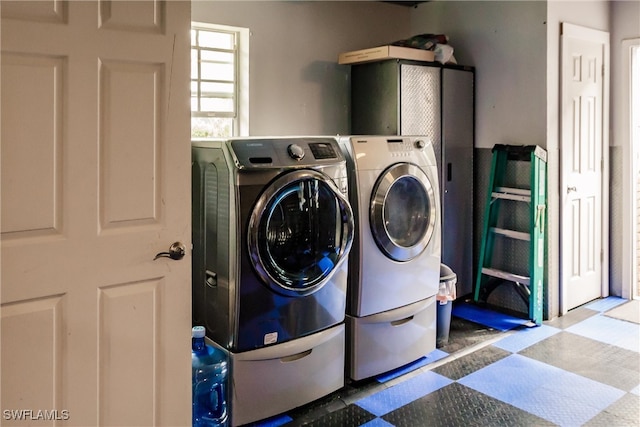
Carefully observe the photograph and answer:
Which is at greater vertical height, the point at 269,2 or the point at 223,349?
the point at 269,2

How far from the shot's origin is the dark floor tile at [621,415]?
2666 mm

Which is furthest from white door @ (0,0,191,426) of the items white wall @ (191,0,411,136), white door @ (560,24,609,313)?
white door @ (560,24,609,313)

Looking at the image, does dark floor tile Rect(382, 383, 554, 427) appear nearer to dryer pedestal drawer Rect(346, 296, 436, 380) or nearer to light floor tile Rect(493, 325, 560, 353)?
dryer pedestal drawer Rect(346, 296, 436, 380)

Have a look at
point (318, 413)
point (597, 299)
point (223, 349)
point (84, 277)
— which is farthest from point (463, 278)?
point (84, 277)

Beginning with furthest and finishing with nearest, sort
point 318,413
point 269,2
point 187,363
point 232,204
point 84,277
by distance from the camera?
1. point 269,2
2. point 318,413
3. point 232,204
4. point 187,363
5. point 84,277

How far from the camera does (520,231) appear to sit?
419 cm

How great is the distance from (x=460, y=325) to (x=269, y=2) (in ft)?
8.64

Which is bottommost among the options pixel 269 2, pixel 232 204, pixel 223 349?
pixel 223 349

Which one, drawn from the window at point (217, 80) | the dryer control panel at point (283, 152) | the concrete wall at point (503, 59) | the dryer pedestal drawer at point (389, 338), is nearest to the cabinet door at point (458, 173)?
the concrete wall at point (503, 59)

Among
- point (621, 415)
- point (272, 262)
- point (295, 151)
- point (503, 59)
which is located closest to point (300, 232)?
point (272, 262)

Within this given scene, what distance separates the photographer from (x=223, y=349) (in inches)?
104

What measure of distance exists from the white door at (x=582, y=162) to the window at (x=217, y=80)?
2326mm

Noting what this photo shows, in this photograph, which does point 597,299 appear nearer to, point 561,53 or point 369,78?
point 561,53

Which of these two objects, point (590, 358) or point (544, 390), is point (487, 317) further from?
point (544, 390)
